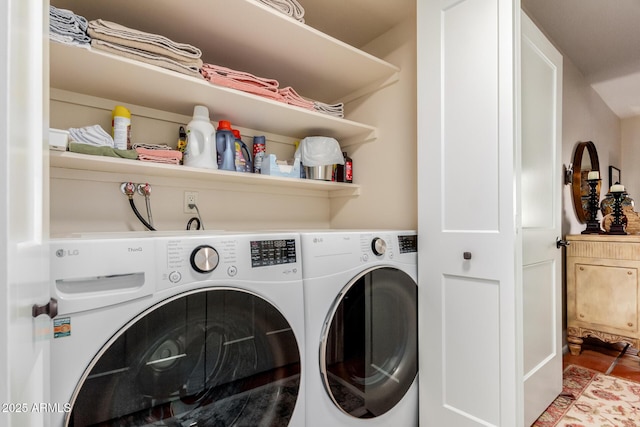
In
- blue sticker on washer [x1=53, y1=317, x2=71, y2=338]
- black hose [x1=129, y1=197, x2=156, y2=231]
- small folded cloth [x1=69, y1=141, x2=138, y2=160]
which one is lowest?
blue sticker on washer [x1=53, y1=317, x2=71, y2=338]

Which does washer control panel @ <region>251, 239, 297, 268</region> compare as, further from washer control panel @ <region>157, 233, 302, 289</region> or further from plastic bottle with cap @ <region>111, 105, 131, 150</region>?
plastic bottle with cap @ <region>111, 105, 131, 150</region>

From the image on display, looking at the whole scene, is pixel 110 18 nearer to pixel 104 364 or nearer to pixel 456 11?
pixel 104 364

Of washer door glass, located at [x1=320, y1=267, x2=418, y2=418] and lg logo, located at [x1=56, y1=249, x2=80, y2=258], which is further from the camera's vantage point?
washer door glass, located at [x1=320, y1=267, x2=418, y2=418]

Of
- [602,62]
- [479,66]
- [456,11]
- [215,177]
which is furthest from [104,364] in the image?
[602,62]

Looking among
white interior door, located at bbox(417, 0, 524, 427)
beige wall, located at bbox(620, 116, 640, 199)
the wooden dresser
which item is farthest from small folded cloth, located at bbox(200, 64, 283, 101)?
beige wall, located at bbox(620, 116, 640, 199)

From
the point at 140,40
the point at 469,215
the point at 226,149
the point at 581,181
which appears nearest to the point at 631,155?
the point at 581,181

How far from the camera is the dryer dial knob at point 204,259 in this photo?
88 centimetres

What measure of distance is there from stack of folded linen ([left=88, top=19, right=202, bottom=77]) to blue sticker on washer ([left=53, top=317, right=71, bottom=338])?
93cm

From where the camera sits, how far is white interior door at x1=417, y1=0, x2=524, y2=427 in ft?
3.97

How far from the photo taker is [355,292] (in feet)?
4.06

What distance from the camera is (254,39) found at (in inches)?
56.8

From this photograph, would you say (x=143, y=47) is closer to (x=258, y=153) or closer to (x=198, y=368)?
(x=258, y=153)

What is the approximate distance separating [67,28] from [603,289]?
11.1 ft

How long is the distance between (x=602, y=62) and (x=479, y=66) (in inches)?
92.0
